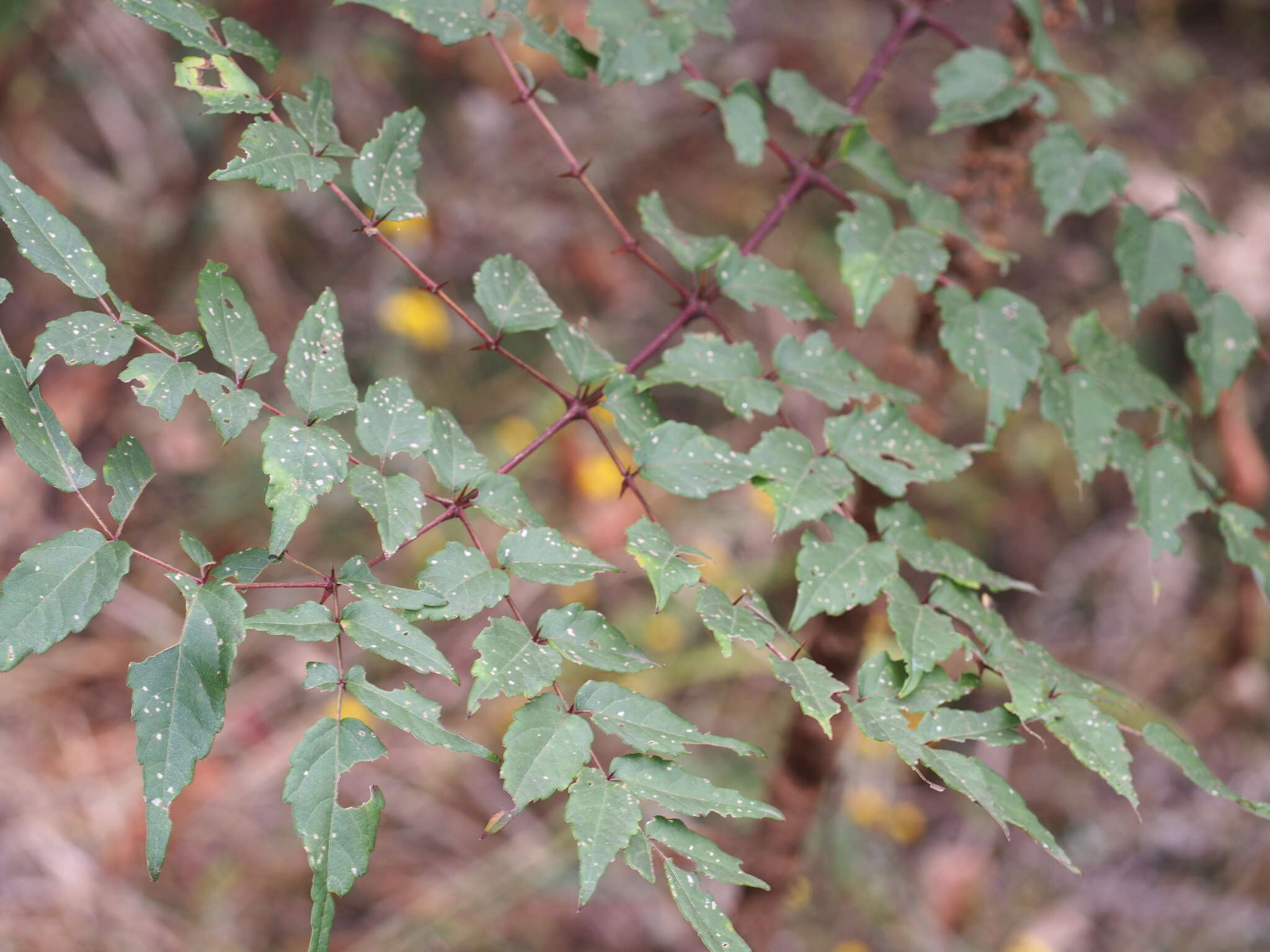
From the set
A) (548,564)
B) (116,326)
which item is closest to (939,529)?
(548,564)

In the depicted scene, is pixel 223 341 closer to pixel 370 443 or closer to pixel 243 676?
pixel 370 443

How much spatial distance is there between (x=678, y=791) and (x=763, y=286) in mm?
441

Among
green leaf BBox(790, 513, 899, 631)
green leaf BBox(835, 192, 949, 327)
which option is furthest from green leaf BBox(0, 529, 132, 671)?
green leaf BBox(835, 192, 949, 327)

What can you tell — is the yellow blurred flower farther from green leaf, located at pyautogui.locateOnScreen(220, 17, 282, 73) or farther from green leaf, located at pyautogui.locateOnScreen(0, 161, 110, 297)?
green leaf, located at pyautogui.locateOnScreen(0, 161, 110, 297)

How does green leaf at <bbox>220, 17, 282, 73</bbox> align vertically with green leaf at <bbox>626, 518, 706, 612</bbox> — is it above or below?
above

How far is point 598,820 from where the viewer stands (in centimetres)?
57

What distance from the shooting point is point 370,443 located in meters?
0.66

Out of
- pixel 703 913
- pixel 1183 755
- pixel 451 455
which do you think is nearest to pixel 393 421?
pixel 451 455

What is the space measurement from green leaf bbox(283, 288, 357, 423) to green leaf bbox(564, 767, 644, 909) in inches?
11.7

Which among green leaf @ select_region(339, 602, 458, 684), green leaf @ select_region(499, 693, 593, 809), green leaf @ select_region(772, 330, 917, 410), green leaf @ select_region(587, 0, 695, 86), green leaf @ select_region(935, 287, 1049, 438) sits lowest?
green leaf @ select_region(499, 693, 593, 809)

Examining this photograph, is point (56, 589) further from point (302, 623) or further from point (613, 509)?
point (613, 509)

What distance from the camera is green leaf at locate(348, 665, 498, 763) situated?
1.90 ft

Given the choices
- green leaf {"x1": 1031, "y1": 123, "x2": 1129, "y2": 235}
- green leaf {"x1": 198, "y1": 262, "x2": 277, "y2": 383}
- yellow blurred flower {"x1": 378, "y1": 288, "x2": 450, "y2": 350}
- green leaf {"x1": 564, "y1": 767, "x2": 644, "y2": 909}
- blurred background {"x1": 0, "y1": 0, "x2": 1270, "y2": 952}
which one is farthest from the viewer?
yellow blurred flower {"x1": 378, "y1": 288, "x2": 450, "y2": 350}

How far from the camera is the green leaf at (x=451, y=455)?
27.1 inches
